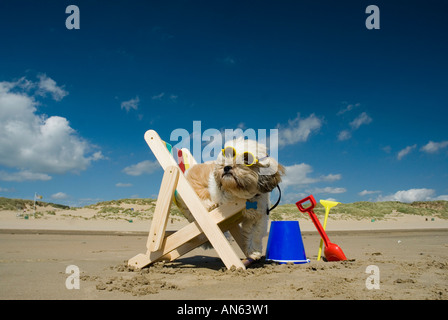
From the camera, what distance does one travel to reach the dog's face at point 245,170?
447 centimetres

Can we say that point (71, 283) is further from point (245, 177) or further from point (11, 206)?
point (11, 206)

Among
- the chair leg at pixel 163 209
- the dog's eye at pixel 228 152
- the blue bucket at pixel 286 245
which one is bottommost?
the blue bucket at pixel 286 245

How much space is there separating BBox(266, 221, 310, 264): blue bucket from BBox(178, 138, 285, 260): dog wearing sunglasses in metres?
0.30

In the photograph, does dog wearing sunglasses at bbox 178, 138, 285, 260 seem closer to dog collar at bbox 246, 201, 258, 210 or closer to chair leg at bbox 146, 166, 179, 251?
dog collar at bbox 246, 201, 258, 210

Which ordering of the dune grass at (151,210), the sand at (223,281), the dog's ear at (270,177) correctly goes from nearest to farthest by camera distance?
the sand at (223,281), the dog's ear at (270,177), the dune grass at (151,210)

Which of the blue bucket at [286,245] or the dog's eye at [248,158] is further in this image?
the blue bucket at [286,245]

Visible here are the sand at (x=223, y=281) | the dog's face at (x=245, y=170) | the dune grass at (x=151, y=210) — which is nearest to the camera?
the sand at (x=223, y=281)

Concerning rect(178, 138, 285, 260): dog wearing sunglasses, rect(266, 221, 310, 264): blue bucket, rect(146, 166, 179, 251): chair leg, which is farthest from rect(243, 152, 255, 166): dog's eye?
rect(266, 221, 310, 264): blue bucket

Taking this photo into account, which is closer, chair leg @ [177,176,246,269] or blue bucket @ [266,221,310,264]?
chair leg @ [177,176,246,269]

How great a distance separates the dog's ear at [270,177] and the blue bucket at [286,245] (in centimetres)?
86

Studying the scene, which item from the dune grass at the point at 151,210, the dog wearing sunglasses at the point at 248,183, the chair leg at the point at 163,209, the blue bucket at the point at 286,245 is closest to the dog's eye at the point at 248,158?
the dog wearing sunglasses at the point at 248,183

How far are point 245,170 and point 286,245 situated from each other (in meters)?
1.55

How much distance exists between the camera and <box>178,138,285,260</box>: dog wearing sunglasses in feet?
14.7

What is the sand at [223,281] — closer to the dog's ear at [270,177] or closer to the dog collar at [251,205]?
the dog collar at [251,205]
